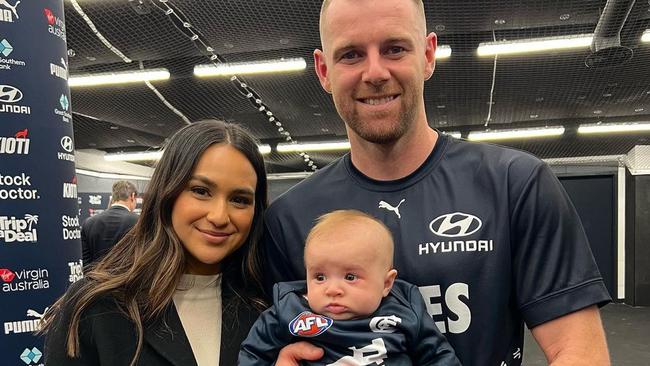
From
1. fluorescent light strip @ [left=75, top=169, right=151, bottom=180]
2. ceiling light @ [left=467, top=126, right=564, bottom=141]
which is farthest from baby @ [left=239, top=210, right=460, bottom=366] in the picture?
fluorescent light strip @ [left=75, top=169, right=151, bottom=180]

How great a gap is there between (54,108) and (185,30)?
14.6 ft

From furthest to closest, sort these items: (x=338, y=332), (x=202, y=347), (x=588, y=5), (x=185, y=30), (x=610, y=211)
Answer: (x=610, y=211), (x=185, y=30), (x=588, y=5), (x=202, y=347), (x=338, y=332)

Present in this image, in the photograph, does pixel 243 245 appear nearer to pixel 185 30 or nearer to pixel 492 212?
pixel 492 212

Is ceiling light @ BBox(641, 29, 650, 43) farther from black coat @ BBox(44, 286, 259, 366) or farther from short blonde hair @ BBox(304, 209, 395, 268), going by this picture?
black coat @ BBox(44, 286, 259, 366)

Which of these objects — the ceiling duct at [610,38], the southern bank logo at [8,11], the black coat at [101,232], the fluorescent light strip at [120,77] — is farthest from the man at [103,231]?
the ceiling duct at [610,38]

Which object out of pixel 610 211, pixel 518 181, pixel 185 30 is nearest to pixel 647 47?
pixel 610 211

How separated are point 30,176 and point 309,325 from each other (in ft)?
6.17

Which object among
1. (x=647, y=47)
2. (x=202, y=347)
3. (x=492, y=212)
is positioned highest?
(x=647, y=47)

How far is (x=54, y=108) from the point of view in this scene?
2559 mm

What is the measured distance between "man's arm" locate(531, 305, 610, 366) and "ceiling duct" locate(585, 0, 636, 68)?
5.68 m

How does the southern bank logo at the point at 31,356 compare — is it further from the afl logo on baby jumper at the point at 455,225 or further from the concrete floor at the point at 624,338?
the concrete floor at the point at 624,338

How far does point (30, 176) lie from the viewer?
245cm

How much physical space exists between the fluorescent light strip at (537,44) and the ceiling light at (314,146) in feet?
15.4

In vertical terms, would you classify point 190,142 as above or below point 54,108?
below
